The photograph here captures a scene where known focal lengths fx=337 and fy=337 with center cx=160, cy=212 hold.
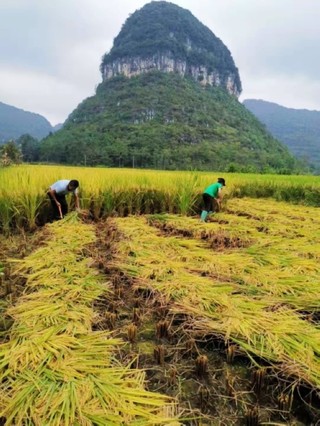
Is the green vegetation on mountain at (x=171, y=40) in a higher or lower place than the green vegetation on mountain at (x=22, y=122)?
higher

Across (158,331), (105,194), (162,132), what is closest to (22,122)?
(162,132)

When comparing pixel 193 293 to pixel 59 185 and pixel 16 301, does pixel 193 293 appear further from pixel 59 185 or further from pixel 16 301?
pixel 59 185

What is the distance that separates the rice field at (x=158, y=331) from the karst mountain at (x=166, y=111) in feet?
76.8

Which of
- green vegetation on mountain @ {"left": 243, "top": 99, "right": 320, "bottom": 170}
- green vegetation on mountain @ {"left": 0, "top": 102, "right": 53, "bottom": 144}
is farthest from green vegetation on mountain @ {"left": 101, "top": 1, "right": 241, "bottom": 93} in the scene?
green vegetation on mountain @ {"left": 0, "top": 102, "right": 53, "bottom": 144}

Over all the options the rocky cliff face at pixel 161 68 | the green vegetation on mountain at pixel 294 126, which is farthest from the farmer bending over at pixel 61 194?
the green vegetation on mountain at pixel 294 126

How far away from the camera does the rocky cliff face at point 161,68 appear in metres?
81.2

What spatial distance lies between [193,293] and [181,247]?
51.8 inches

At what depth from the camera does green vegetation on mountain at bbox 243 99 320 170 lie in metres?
106

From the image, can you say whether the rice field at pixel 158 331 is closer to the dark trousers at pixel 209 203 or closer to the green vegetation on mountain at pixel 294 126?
the dark trousers at pixel 209 203

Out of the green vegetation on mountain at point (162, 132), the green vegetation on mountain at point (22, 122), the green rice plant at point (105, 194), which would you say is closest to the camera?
the green rice plant at point (105, 194)

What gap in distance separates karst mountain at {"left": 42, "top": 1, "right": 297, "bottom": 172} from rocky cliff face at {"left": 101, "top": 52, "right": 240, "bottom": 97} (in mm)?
242

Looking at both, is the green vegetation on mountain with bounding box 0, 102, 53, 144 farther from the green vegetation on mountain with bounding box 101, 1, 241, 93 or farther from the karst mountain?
the karst mountain

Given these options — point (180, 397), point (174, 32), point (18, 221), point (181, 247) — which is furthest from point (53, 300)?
point (174, 32)

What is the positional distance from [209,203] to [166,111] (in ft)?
180
